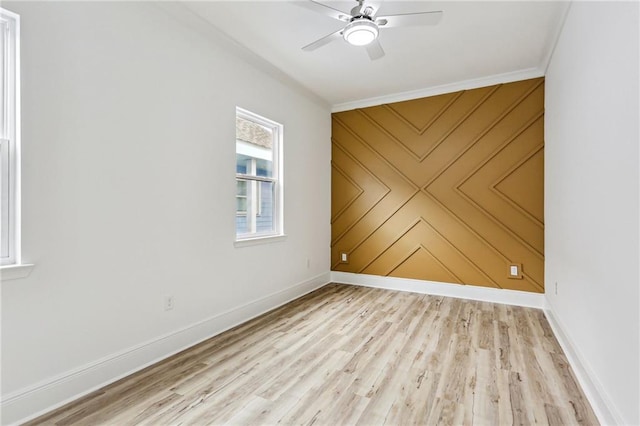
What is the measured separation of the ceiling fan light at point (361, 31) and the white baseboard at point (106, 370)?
8.61 ft

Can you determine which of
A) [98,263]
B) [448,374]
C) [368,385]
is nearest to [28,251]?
[98,263]

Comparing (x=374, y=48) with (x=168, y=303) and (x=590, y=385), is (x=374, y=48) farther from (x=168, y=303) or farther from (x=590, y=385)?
(x=590, y=385)

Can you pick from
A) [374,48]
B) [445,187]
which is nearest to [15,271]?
[374,48]

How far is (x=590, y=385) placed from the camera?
6.40 feet

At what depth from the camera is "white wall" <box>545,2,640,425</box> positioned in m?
1.42

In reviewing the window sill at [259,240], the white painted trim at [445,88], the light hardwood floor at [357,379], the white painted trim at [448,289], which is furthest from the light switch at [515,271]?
the window sill at [259,240]

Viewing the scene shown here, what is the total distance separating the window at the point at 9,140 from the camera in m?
1.69

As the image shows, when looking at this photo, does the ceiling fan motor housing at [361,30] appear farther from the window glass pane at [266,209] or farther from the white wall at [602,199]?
the window glass pane at [266,209]

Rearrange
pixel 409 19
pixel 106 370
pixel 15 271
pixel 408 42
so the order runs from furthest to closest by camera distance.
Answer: pixel 408 42
pixel 409 19
pixel 106 370
pixel 15 271

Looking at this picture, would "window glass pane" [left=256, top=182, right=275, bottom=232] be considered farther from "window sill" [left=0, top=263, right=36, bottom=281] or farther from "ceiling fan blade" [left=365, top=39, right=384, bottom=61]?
"window sill" [left=0, top=263, right=36, bottom=281]

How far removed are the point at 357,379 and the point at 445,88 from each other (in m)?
3.71

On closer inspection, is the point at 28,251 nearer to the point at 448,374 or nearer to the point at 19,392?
the point at 19,392

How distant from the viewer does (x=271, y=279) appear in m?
3.69

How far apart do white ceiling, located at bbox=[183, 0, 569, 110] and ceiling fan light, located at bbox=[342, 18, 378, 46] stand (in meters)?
0.36
